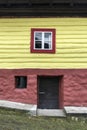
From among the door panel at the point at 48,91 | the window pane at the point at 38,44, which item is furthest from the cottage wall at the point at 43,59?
the door panel at the point at 48,91

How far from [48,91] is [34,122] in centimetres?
448

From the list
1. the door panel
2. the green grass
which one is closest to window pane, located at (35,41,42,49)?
the door panel

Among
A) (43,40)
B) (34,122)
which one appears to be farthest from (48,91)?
(34,122)

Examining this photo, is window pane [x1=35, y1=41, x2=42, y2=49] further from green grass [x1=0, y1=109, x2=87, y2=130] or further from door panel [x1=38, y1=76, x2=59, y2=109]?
green grass [x1=0, y1=109, x2=87, y2=130]

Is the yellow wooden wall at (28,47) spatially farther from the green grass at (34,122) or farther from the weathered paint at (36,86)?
the green grass at (34,122)

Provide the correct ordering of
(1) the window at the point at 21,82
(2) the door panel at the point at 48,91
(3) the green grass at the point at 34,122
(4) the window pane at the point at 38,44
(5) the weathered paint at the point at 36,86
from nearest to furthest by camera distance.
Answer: (3) the green grass at the point at 34,122 < (5) the weathered paint at the point at 36,86 < (4) the window pane at the point at 38,44 < (1) the window at the point at 21,82 < (2) the door panel at the point at 48,91

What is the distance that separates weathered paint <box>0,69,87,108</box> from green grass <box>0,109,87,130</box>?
1.82 metres

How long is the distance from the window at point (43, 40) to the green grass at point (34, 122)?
10.6 ft

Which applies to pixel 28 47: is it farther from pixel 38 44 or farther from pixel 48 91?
pixel 48 91

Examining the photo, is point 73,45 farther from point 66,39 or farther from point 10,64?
point 10,64

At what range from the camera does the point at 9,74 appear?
63.7ft

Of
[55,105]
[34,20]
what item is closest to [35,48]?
[34,20]

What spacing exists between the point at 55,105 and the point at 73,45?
9.24ft

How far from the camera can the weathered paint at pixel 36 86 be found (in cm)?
1928
